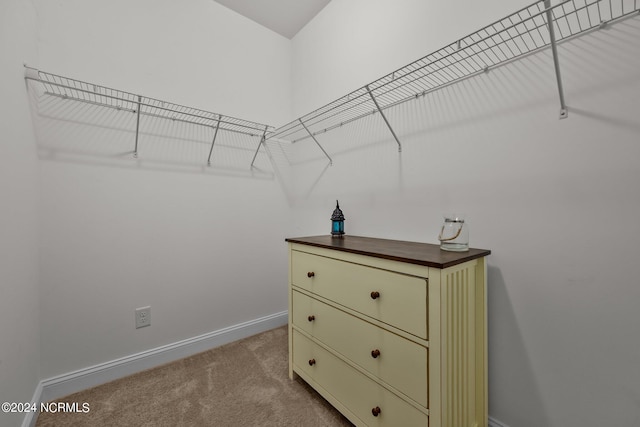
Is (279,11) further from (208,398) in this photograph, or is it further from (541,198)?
(208,398)

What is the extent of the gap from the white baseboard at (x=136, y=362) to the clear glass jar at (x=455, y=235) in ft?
5.45

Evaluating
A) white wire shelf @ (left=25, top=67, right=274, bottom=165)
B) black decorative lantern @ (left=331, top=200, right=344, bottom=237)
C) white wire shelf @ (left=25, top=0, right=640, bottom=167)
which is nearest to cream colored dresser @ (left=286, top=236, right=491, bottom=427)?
black decorative lantern @ (left=331, top=200, right=344, bottom=237)

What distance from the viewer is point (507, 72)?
1.08m

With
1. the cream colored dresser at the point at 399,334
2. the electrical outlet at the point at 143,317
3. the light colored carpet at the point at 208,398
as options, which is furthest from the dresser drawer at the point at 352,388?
the electrical outlet at the point at 143,317

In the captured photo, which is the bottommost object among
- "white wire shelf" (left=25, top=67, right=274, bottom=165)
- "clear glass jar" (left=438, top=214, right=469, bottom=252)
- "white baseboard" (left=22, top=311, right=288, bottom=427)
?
"white baseboard" (left=22, top=311, right=288, bottom=427)

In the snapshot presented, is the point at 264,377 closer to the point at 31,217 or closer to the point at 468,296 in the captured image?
the point at 468,296

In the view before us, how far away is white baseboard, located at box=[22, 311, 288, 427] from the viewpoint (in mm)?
1379

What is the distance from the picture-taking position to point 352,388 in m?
1.17

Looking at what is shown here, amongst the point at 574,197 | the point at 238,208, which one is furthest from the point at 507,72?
the point at 238,208

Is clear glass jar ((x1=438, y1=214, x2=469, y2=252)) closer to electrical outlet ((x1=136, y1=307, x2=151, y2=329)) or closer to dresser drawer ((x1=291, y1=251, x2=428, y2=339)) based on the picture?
dresser drawer ((x1=291, y1=251, x2=428, y2=339))

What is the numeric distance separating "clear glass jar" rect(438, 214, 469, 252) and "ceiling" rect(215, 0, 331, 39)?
6.23ft

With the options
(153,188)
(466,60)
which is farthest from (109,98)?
(466,60)

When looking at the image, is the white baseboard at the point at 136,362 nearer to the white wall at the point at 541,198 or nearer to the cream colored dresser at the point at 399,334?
the cream colored dresser at the point at 399,334

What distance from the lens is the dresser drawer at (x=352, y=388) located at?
3.23 feet
